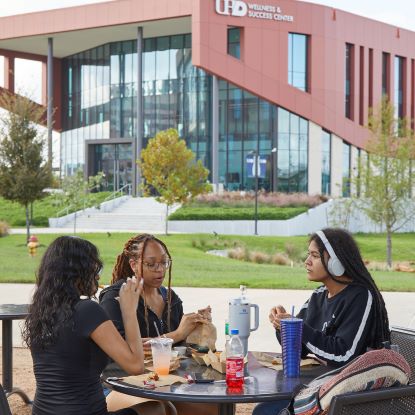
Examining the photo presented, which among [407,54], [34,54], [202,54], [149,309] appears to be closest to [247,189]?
[202,54]

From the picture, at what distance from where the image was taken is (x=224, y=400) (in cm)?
360

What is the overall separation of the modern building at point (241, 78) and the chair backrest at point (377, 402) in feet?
147

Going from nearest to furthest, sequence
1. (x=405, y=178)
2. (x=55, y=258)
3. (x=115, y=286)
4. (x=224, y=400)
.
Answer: (x=224, y=400)
(x=55, y=258)
(x=115, y=286)
(x=405, y=178)

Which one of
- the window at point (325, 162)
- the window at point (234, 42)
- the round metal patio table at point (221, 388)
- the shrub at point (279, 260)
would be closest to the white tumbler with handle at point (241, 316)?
the round metal patio table at point (221, 388)

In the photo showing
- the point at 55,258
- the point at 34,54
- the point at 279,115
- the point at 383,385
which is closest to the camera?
the point at 383,385

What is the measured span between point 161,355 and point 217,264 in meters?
19.1

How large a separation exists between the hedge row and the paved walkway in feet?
77.6

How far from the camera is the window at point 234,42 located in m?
50.8

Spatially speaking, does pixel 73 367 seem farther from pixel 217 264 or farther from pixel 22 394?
pixel 217 264

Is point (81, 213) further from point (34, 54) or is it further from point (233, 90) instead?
point (34, 54)

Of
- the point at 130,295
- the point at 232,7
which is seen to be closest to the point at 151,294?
the point at 130,295

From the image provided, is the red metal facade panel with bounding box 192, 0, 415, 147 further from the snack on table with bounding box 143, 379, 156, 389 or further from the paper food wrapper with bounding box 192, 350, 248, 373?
the snack on table with bounding box 143, 379, 156, 389

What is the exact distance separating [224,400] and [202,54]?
45.8 m

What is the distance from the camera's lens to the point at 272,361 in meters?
4.37
